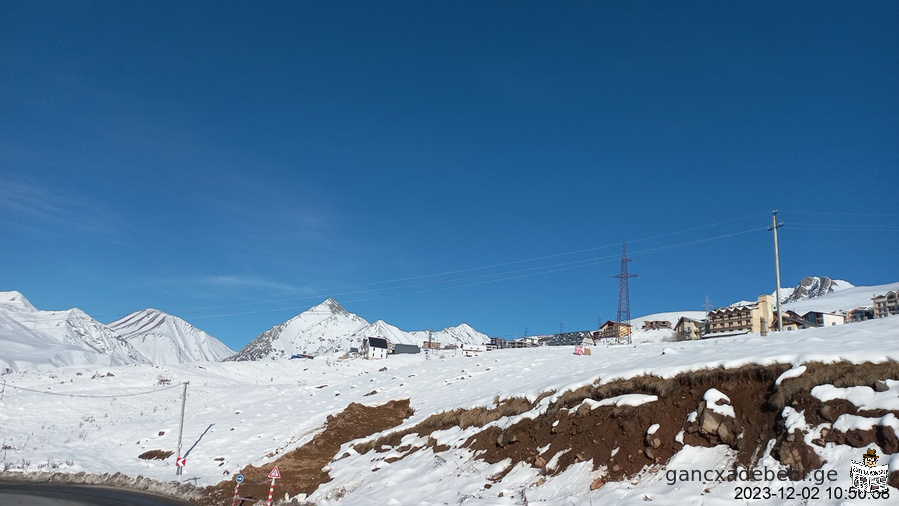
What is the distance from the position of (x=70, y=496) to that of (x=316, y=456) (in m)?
10.8

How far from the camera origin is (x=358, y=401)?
37844 millimetres

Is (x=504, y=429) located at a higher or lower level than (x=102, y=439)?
higher

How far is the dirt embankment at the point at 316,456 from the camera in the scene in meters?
22.4

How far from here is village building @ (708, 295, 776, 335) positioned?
89688 millimetres

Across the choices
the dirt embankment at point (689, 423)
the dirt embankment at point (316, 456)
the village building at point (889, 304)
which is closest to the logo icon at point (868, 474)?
the dirt embankment at point (689, 423)

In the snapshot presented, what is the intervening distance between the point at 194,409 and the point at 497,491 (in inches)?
1527

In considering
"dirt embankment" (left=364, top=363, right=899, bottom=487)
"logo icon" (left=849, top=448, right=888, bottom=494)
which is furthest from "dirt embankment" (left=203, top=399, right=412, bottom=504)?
"logo icon" (left=849, top=448, right=888, bottom=494)

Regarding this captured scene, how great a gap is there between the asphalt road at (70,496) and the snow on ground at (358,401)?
136 inches

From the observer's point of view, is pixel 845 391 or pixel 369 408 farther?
pixel 369 408

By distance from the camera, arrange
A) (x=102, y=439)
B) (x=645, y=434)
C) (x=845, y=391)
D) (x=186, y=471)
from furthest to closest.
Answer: (x=102, y=439), (x=186, y=471), (x=645, y=434), (x=845, y=391)

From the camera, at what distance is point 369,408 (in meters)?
34.5

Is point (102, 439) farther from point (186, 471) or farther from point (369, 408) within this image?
point (369, 408)

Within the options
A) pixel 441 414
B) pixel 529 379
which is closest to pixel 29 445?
pixel 441 414

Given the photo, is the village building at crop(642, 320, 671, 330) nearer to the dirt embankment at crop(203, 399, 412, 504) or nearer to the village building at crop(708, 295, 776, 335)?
the village building at crop(708, 295, 776, 335)
